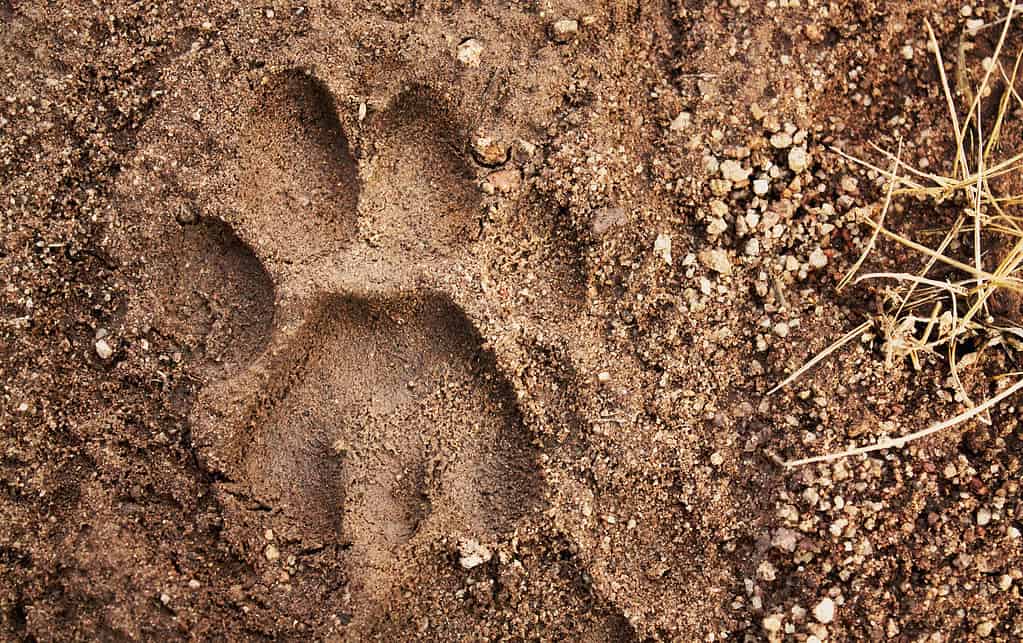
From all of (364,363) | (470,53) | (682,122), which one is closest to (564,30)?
(470,53)

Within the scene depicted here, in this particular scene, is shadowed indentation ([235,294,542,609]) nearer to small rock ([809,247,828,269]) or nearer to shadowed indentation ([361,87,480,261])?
shadowed indentation ([361,87,480,261])

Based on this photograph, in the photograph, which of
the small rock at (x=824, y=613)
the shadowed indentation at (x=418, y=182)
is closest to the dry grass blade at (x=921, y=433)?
the small rock at (x=824, y=613)

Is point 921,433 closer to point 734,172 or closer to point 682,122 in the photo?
point 734,172

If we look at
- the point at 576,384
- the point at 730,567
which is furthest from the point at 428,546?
the point at 730,567

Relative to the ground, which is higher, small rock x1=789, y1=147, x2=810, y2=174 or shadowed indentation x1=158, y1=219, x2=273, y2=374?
small rock x1=789, y1=147, x2=810, y2=174

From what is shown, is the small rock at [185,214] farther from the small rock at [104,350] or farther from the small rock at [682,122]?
the small rock at [682,122]

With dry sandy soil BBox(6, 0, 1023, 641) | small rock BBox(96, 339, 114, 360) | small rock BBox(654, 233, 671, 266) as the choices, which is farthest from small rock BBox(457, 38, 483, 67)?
small rock BBox(96, 339, 114, 360)
